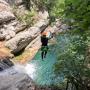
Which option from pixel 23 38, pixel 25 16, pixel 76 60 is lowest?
pixel 23 38

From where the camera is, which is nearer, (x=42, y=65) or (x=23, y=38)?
(x=42, y=65)

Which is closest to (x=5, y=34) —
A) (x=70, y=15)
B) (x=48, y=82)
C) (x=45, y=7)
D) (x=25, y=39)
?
(x=25, y=39)

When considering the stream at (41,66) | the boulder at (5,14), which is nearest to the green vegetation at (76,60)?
the stream at (41,66)

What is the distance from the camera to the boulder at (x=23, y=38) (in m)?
19.0

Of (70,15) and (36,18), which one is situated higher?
(70,15)

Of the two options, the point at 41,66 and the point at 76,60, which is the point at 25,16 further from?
the point at 76,60

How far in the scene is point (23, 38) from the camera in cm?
Result: 2005

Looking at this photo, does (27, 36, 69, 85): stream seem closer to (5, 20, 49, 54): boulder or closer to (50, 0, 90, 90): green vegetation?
(5, 20, 49, 54): boulder

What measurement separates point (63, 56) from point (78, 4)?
2.76 m

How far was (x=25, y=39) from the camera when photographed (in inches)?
800

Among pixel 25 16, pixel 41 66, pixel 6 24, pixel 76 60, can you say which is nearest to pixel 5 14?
pixel 6 24

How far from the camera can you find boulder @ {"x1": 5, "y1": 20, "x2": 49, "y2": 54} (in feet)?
62.2

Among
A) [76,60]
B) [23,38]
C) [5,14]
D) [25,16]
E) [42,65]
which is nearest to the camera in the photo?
[76,60]

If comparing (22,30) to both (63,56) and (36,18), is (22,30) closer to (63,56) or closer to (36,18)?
(36,18)
